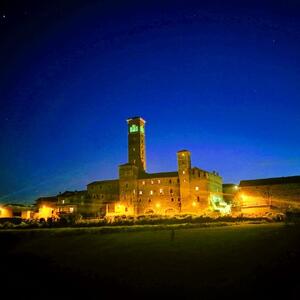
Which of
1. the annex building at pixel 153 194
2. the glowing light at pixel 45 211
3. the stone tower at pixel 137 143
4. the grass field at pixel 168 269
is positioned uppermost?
the stone tower at pixel 137 143

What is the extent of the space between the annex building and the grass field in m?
53.0

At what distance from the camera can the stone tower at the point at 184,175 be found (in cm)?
7644

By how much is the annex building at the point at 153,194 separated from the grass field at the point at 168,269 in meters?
53.0

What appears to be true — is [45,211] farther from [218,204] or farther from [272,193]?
[272,193]

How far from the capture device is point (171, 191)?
7938cm

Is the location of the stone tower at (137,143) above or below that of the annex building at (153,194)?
above

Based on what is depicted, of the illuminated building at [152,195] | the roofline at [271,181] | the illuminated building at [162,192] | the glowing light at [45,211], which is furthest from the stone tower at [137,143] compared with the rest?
the roofline at [271,181]

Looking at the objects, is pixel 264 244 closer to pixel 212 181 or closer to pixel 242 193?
pixel 242 193

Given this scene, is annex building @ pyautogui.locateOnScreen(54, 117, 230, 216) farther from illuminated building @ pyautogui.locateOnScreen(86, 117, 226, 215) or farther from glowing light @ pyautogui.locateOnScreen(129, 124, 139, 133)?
glowing light @ pyautogui.locateOnScreen(129, 124, 139, 133)

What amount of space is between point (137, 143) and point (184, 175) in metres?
20.6

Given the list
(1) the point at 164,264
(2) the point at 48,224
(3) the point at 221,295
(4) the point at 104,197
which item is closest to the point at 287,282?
(3) the point at 221,295

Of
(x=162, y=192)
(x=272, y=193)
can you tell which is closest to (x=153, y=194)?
(x=162, y=192)

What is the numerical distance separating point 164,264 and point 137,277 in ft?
7.08

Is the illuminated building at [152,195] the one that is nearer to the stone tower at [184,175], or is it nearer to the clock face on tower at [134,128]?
the stone tower at [184,175]
